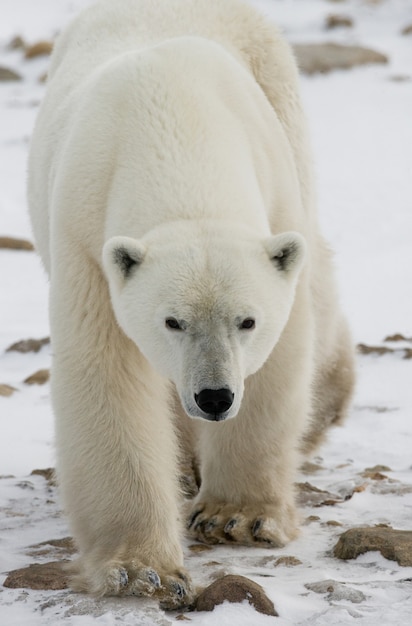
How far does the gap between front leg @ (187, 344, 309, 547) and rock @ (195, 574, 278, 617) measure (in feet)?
2.70

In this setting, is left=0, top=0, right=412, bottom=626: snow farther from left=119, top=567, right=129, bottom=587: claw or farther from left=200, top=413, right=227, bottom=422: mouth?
left=200, top=413, right=227, bottom=422: mouth

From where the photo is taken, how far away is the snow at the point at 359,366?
9.97 ft

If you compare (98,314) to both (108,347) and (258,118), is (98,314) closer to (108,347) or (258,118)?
(108,347)

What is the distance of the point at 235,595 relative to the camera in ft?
9.73

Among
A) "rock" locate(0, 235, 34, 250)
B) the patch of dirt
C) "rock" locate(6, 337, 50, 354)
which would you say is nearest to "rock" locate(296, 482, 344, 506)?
the patch of dirt

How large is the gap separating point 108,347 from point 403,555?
1.07 m

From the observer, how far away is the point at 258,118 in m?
3.86

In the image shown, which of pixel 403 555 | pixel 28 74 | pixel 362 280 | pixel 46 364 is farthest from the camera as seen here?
pixel 28 74

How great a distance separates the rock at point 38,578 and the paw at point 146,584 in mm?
71

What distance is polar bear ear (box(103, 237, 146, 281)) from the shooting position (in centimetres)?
306

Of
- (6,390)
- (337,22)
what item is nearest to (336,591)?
(6,390)

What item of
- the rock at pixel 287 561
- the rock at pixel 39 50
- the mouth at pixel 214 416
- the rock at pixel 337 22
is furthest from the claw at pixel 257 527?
the rock at pixel 337 22

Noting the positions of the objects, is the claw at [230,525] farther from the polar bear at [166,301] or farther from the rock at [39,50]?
the rock at [39,50]

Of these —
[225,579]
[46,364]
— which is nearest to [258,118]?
[225,579]
